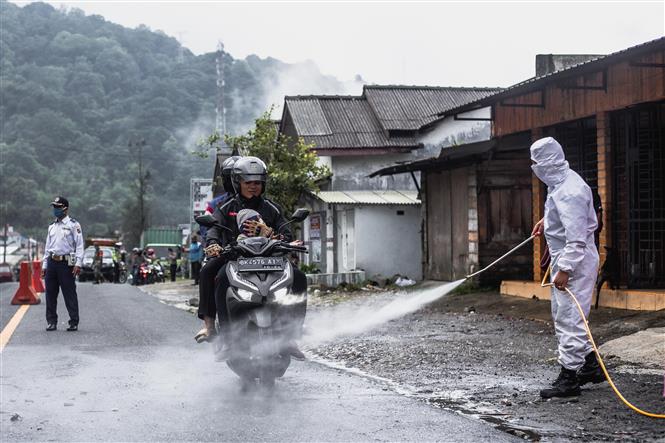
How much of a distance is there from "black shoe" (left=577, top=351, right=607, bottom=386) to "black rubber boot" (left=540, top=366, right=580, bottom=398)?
0.18m

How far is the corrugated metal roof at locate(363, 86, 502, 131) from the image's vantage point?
3331cm

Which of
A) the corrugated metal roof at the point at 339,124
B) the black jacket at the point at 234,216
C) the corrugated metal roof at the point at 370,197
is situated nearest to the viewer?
the black jacket at the point at 234,216

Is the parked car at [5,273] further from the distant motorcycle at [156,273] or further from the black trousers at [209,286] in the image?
the black trousers at [209,286]

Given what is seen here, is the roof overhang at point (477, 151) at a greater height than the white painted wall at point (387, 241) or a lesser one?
greater

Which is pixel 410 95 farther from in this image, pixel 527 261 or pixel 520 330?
pixel 520 330

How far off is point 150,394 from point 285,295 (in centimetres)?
141

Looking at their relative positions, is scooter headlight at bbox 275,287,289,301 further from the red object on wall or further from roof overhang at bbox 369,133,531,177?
the red object on wall

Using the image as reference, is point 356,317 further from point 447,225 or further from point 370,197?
point 370,197

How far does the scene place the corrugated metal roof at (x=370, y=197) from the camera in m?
28.8

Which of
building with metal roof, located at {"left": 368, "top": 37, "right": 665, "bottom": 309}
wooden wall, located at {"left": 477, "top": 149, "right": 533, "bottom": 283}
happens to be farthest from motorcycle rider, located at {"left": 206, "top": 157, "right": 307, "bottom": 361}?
wooden wall, located at {"left": 477, "top": 149, "right": 533, "bottom": 283}

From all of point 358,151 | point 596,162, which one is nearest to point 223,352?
point 596,162

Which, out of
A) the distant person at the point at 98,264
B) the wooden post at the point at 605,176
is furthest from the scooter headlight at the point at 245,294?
the distant person at the point at 98,264

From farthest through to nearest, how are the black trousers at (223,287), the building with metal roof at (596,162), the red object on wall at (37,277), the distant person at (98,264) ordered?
1. the distant person at (98,264)
2. the red object on wall at (37,277)
3. the building with metal roof at (596,162)
4. the black trousers at (223,287)

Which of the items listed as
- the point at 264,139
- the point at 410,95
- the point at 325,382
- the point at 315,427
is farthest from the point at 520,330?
the point at 410,95
